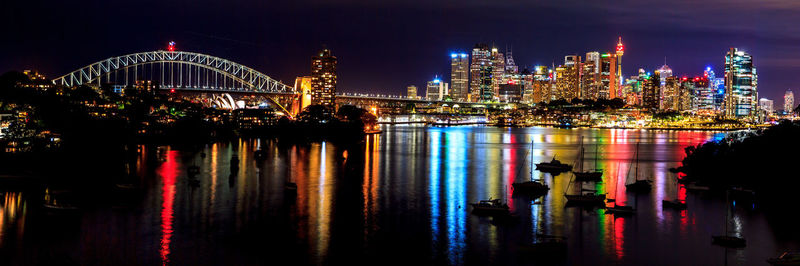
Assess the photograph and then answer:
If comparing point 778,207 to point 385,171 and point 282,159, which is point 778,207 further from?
point 282,159

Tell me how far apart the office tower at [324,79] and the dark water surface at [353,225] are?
310 ft

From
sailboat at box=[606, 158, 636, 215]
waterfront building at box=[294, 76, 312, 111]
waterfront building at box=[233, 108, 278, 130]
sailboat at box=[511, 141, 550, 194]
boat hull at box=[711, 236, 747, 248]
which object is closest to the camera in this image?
boat hull at box=[711, 236, 747, 248]

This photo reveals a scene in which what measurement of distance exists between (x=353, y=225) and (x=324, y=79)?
11450 cm

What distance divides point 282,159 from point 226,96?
58.7 metres

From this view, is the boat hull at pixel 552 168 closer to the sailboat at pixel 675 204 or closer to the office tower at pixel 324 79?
the sailboat at pixel 675 204

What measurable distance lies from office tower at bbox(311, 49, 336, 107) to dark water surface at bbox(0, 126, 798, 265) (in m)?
94.4

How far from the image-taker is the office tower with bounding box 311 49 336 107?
132500mm

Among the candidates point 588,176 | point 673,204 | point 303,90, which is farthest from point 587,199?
point 303,90

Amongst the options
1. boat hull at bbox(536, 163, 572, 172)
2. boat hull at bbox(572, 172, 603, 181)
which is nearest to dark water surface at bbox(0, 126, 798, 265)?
boat hull at bbox(572, 172, 603, 181)

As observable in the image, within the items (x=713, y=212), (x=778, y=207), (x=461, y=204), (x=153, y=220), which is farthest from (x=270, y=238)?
(x=778, y=207)

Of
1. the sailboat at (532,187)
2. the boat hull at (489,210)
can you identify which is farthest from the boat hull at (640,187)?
the boat hull at (489,210)

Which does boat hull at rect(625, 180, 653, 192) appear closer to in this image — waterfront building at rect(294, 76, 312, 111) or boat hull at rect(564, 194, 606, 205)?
boat hull at rect(564, 194, 606, 205)

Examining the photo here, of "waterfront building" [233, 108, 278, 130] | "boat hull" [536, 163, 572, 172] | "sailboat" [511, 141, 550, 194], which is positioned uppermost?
"waterfront building" [233, 108, 278, 130]

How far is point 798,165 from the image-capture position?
32.0 meters
